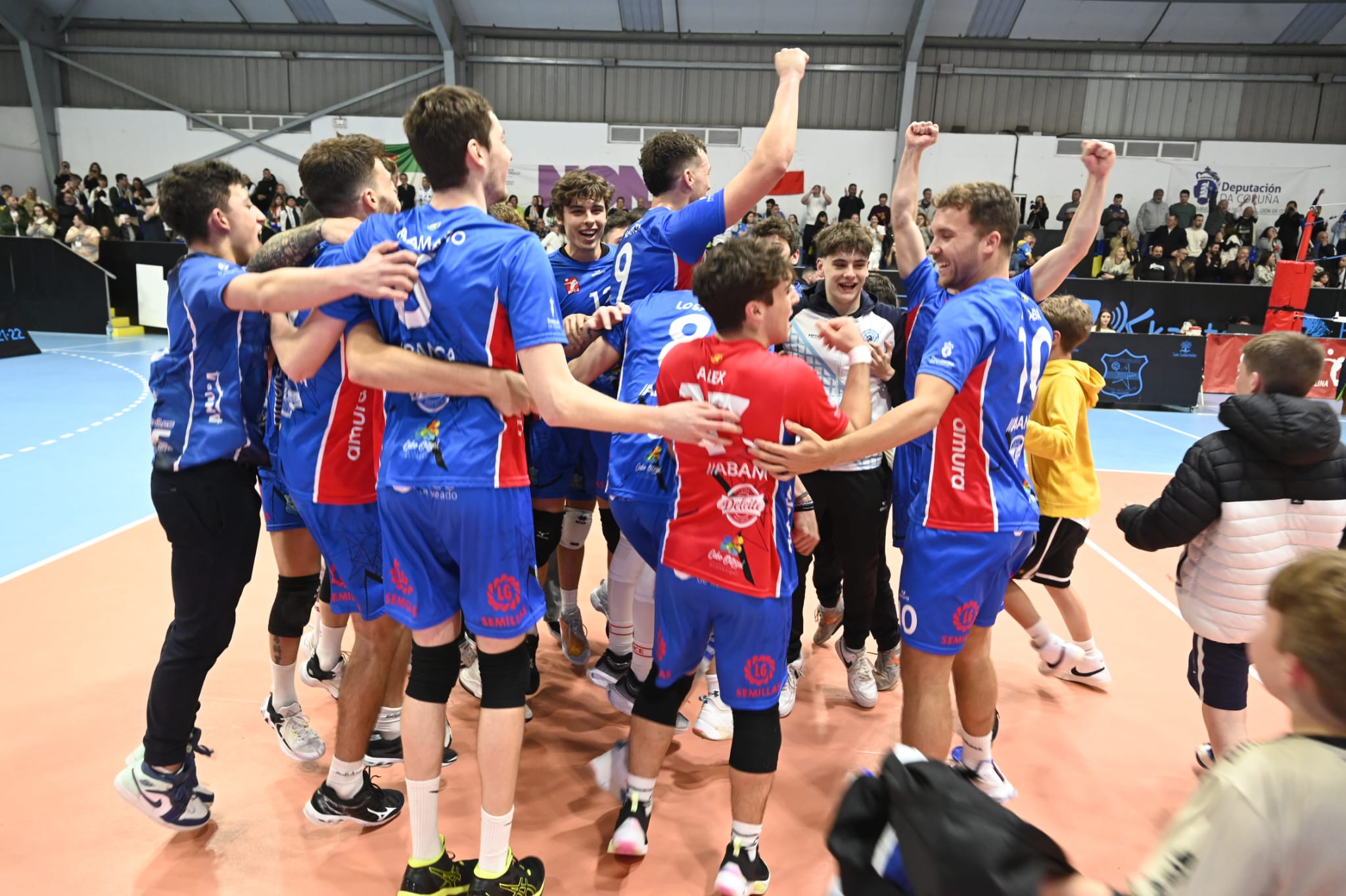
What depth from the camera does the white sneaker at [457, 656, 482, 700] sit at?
4090mm

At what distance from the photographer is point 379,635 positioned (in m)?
2.96

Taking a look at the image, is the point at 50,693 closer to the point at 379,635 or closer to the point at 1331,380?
the point at 379,635

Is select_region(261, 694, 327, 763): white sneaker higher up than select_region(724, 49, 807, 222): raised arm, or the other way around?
select_region(724, 49, 807, 222): raised arm

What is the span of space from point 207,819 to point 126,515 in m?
4.27

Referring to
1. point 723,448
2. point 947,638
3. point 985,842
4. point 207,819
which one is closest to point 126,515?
point 207,819

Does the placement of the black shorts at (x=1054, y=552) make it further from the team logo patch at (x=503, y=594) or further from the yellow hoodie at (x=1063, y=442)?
the team logo patch at (x=503, y=594)

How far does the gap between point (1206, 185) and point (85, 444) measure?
898 inches

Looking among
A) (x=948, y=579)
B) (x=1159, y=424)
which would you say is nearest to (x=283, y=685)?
(x=948, y=579)

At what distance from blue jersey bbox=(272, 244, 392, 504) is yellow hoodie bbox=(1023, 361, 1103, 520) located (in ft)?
9.73

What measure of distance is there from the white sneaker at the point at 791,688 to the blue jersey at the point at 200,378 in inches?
99.8

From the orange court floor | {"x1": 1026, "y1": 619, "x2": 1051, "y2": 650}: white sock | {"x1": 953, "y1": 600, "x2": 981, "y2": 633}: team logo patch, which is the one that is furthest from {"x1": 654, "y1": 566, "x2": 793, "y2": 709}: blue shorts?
{"x1": 1026, "y1": 619, "x2": 1051, "y2": 650}: white sock

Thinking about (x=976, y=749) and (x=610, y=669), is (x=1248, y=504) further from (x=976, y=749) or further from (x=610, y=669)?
(x=610, y=669)

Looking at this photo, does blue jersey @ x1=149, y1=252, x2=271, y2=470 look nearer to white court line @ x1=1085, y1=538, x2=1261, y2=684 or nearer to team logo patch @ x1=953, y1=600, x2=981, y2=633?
team logo patch @ x1=953, y1=600, x2=981, y2=633

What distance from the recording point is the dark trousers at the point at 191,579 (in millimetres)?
2816
